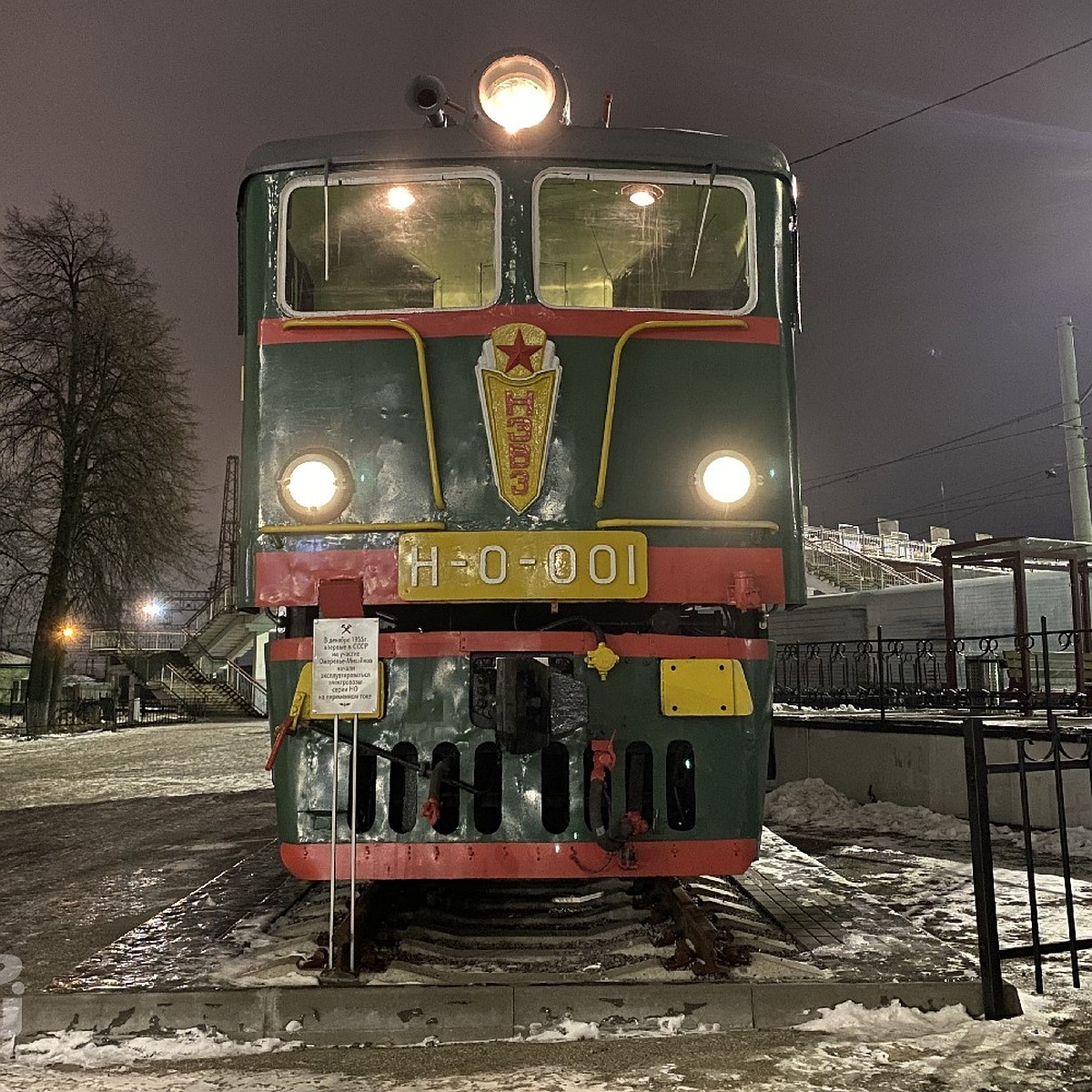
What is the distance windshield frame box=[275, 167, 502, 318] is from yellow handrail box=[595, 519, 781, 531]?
128 centimetres

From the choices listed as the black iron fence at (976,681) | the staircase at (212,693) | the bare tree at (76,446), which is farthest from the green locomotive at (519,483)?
the staircase at (212,693)

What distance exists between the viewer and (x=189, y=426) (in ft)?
84.1

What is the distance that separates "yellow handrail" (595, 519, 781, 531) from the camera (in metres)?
4.73

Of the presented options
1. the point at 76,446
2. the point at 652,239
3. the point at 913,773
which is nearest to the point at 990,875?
the point at 652,239

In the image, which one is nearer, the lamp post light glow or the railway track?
the railway track

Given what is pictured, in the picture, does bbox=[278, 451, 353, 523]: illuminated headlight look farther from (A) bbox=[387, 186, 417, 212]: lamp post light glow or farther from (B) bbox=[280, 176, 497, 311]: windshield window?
(A) bbox=[387, 186, 417, 212]: lamp post light glow

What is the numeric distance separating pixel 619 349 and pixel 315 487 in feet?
5.13

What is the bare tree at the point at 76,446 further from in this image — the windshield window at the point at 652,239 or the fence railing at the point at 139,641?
the windshield window at the point at 652,239

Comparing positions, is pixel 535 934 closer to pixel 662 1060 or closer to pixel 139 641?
pixel 662 1060

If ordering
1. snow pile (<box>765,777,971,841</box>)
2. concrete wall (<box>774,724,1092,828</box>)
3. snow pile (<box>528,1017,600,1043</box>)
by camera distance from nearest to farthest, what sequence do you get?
1. snow pile (<box>528,1017,600,1043</box>)
2. concrete wall (<box>774,724,1092,828</box>)
3. snow pile (<box>765,777,971,841</box>)

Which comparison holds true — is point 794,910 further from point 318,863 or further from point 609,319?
point 609,319

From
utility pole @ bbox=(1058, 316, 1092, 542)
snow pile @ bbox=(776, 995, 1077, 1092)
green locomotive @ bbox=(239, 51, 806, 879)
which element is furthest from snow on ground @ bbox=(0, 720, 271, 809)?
utility pole @ bbox=(1058, 316, 1092, 542)

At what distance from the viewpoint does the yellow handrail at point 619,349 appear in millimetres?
4793

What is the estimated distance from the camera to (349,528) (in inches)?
187
